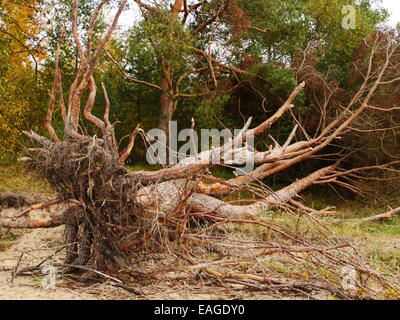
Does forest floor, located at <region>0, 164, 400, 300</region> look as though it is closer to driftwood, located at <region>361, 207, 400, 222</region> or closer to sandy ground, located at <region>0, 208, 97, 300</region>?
sandy ground, located at <region>0, 208, 97, 300</region>

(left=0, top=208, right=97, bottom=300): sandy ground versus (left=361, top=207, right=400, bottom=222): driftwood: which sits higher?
(left=361, top=207, right=400, bottom=222): driftwood

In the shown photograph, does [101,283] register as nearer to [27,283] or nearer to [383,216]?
[27,283]

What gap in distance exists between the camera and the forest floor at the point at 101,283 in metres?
4.08

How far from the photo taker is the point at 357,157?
10.0m

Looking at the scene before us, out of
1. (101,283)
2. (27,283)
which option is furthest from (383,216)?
(27,283)

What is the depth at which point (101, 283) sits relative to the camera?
4383 millimetres

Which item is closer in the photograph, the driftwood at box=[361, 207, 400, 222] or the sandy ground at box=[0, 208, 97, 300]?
the sandy ground at box=[0, 208, 97, 300]

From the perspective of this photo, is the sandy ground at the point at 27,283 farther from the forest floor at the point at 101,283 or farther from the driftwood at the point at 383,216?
the driftwood at the point at 383,216

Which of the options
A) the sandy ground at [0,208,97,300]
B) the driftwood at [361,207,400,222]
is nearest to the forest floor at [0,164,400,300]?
the sandy ground at [0,208,97,300]

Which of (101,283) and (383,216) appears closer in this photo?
(101,283)

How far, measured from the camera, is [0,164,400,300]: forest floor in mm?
4085

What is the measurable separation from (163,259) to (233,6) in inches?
305

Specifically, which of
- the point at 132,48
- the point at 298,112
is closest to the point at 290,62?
the point at 298,112
